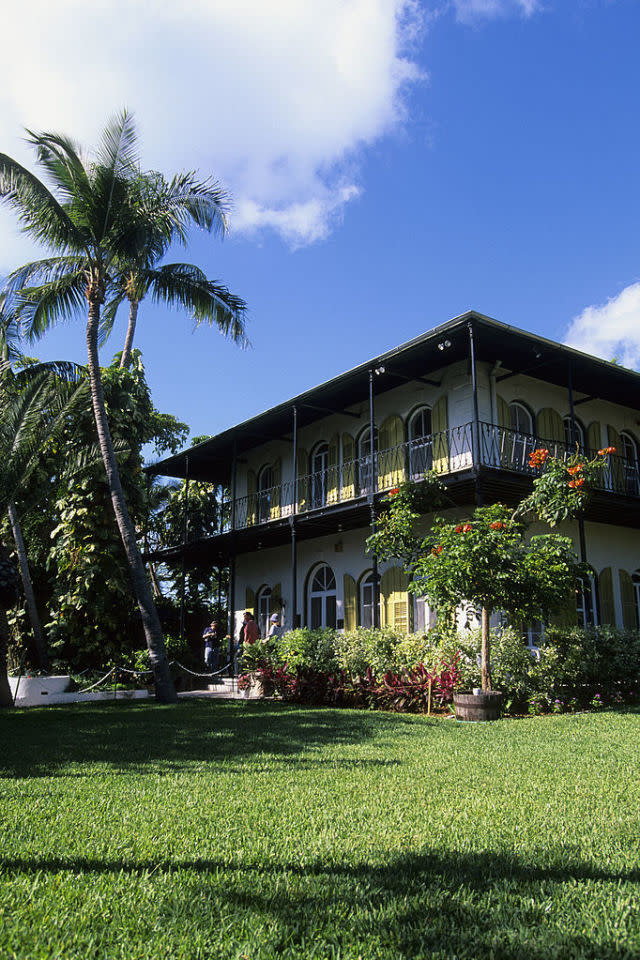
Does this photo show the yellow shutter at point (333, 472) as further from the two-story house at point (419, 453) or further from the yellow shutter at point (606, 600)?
the yellow shutter at point (606, 600)

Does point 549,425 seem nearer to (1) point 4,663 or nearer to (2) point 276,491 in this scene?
(2) point 276,491

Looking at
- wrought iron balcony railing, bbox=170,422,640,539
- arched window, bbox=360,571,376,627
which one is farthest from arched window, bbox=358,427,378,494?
arched window, bbox=360,571,376,627

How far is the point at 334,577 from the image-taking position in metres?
16.6

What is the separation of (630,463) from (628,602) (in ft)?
10.7

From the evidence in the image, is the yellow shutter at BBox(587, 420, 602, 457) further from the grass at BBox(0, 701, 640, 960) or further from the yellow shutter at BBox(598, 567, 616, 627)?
the grass at BBox(0, 701, 640, 960)

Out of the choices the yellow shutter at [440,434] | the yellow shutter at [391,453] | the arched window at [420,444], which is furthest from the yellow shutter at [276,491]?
the yellow shutter at [440,434]

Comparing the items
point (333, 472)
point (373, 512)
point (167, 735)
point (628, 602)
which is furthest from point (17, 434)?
point (628, 602)

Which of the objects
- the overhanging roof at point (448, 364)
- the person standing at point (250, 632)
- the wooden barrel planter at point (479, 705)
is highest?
the overhanging roof at point (448, 364)

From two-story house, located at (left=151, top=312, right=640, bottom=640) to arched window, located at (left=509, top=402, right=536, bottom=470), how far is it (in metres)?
0.03

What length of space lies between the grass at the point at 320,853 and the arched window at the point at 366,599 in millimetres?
9278

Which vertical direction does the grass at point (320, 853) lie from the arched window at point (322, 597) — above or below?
below

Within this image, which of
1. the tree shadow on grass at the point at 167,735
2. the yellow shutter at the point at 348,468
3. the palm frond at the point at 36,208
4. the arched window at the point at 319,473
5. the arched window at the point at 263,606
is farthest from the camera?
the arched window at the point at 263,606

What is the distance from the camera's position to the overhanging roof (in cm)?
1229

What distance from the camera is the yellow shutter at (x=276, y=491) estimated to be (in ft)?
61.0
